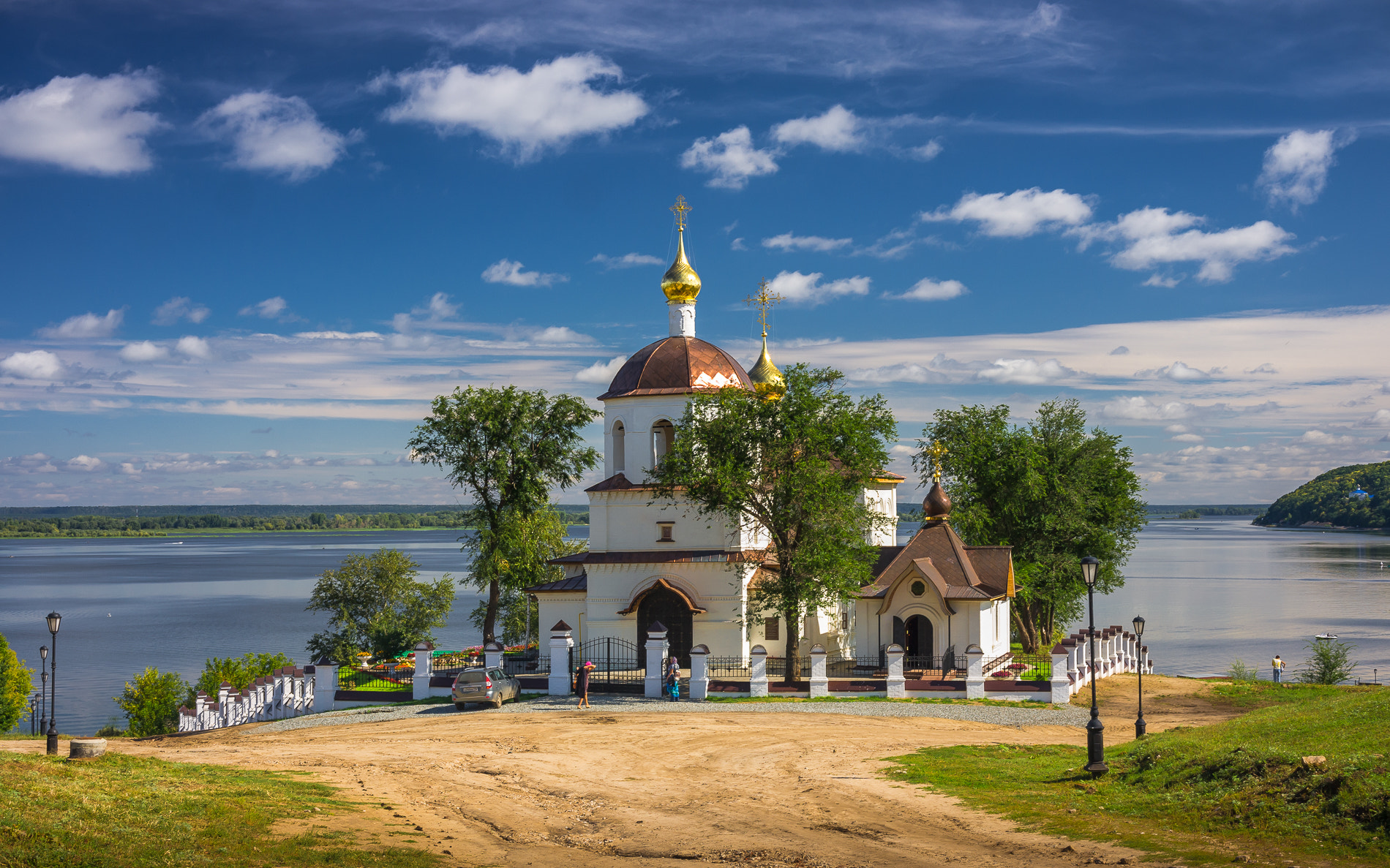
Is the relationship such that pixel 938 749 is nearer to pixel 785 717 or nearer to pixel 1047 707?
pixel 785 717

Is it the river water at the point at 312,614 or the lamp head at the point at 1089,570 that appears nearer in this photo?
the lamp head at the point at 1089,570

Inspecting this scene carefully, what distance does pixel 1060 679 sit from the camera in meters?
24.0

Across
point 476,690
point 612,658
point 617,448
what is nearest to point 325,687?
point 476,690

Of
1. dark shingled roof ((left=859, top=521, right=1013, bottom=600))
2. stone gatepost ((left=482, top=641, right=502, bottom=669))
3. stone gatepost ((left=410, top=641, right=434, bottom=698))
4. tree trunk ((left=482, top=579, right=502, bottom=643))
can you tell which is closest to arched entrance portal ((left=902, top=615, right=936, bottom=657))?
dark shingled roof ((left=859, top=521, right=1013, bottom=600))

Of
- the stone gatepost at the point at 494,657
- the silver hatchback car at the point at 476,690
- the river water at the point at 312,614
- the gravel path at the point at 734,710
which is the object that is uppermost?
the stone gatepost at the point at 494,657

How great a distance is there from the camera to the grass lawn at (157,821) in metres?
9.61

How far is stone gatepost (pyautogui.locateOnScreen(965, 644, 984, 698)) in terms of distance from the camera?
→ 80.0 feet

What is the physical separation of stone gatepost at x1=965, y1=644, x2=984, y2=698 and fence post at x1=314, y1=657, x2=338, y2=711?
617 inches

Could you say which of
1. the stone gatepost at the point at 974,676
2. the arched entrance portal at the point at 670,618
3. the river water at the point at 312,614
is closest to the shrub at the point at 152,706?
the river water at the point at 312,614

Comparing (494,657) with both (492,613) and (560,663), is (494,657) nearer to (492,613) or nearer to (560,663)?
(560,663)

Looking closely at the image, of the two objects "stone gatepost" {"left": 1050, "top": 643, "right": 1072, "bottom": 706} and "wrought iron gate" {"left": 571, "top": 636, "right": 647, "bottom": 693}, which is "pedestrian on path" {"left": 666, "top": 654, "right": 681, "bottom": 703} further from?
"stone gatepost" {"left": 1050, "top": 643, "right": 1072, "bottom": 706}

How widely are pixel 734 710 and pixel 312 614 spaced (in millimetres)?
67494

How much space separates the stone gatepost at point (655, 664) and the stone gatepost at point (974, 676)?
7.27 meters

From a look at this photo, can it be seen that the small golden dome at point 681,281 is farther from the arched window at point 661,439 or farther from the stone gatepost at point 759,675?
the stone gatepost at point 759,675
